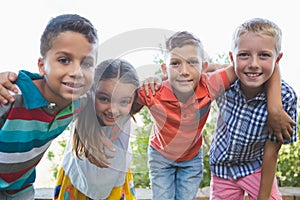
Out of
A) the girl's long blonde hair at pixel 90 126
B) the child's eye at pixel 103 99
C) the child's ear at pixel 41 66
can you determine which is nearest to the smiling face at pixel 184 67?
the girl's long blonde hair at pixel 90 126

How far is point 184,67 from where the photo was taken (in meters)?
1.96

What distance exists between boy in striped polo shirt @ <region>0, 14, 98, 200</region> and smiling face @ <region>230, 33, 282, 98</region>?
0.64m

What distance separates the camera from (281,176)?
10.9 ft

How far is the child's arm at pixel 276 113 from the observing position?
1.95 m

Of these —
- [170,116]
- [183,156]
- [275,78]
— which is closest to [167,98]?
[170,116]

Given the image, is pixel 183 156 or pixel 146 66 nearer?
pixel 146 66

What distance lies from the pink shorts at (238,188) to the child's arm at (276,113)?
281 mm

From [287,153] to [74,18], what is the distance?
84.6 inches

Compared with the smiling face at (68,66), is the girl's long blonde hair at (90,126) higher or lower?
lower

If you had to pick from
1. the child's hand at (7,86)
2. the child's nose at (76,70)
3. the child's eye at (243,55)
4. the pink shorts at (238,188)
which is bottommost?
the pink shorts at (238,188)

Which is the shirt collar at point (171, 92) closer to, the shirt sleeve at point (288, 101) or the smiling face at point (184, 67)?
the smiling face at point (184, 67)

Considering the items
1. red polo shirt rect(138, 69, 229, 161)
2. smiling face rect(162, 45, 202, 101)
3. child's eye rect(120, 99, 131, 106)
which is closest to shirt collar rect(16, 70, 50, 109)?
child's eye rect(120, 99, 131, 106)

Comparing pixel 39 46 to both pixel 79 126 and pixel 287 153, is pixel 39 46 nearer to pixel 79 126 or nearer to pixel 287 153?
pixel 79 126

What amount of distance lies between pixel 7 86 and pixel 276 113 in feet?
3.63
